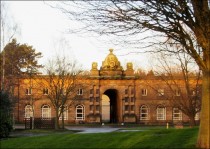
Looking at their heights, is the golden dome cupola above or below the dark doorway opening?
above

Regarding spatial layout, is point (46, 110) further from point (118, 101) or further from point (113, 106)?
point (113, 106)

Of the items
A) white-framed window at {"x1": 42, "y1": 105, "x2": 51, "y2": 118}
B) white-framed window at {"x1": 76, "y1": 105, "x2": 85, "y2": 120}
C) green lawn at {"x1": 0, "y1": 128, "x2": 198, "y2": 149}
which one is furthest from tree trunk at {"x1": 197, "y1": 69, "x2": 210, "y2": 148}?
white-framed window at {"x1": 42, "y1": 105, "x2": 51, "y2": 118}

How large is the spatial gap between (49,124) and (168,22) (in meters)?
34.3

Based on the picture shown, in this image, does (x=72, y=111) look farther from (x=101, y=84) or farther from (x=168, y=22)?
(x=168, y=22)

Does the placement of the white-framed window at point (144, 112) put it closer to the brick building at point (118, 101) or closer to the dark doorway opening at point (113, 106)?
the brick building at point (118, 101)

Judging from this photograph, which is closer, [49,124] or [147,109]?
[49,124]

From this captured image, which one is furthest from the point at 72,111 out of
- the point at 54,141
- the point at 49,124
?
the point at 54,141

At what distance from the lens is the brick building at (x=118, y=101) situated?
62312 millimetres

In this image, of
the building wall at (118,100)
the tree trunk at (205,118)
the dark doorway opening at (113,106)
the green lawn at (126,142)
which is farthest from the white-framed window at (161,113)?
the tree trunk at (205,118)

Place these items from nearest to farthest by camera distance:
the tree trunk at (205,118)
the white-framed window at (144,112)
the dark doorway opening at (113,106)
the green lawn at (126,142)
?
the tree trunk at (205,118) < the green lawn at (126,142) < the white-framed window at (144,112) < the dark doorway opening at (113,106)

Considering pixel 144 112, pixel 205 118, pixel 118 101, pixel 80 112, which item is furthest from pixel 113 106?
pixel 205 118

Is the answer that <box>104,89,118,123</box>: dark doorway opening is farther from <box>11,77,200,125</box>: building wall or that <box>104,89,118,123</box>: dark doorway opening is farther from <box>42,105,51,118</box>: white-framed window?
<box>42,105,51,118</box>: white-framed window

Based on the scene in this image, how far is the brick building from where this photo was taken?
6231 centimetres

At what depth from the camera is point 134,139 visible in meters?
15.5
